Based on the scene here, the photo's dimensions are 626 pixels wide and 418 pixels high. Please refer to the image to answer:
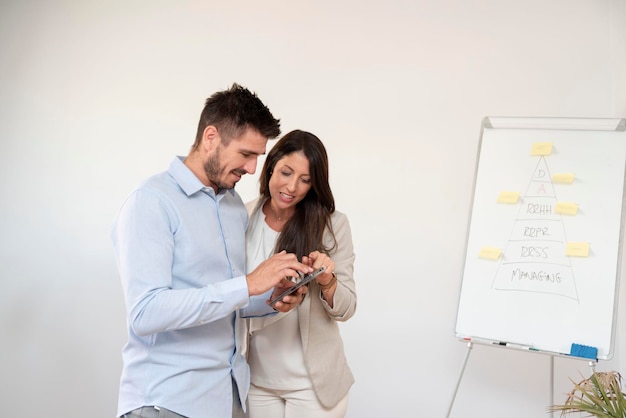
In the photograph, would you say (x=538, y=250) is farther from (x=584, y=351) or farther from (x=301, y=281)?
(x=301, y=281)

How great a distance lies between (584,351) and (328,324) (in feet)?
3.67

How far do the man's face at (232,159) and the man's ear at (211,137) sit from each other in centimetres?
1

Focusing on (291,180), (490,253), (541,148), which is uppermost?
(541,148)

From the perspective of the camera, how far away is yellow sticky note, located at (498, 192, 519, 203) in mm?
2986

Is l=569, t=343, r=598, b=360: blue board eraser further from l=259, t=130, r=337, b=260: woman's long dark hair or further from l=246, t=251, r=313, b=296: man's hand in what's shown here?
l=246, t=251, r=313, b=296: man's hand

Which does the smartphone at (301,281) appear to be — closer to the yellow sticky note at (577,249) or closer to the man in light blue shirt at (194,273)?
the man in light blue shirt at (194,273)

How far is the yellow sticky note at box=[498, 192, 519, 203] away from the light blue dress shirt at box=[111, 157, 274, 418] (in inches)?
61.3

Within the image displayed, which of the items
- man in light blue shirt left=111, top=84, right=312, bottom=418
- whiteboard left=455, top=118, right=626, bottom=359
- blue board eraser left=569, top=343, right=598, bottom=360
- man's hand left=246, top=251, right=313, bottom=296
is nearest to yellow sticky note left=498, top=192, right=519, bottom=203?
whiteboard left=455, top=118, right=626, bottom=359

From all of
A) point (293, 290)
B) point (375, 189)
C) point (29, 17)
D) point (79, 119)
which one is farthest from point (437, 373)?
point (29, 17)

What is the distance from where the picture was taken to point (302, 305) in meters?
2.17

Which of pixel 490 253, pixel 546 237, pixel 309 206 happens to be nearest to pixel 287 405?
pixel 309 206

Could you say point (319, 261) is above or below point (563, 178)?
below

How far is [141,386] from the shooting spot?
162 centimetres

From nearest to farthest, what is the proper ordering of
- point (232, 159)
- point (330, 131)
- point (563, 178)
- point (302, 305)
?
point (232, 159), point (302, 305), point (563, 178), point (330, 131)
